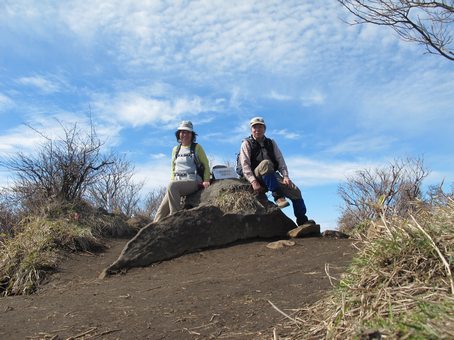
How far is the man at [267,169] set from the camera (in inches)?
283

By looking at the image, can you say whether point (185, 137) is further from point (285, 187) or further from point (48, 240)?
point (48, 240)

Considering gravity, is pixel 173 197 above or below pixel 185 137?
below

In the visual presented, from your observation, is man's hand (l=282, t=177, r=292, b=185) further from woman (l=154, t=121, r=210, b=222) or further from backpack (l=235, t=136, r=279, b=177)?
woman (l=154, t=121, r=210, b=222)

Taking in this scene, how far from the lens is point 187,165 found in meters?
7.81

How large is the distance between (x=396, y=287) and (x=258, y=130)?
215 inches

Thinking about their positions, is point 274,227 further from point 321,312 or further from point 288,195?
point 321,312

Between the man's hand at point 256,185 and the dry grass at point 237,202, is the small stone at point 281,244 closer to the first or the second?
the dry grass at point 237,202

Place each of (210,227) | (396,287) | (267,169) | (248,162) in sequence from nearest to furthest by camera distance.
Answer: (396,287) → (210,227) → (267,169) → (248,162)

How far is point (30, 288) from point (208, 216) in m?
2.82

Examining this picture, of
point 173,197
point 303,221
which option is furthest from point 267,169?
point 173,197

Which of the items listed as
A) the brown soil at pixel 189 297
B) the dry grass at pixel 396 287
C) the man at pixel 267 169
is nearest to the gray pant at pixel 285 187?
the man at pixel 267 169

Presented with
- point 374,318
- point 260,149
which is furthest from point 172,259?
point 374,318

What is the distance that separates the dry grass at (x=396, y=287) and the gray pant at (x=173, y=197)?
491 centimetres

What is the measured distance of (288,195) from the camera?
7.27 m
